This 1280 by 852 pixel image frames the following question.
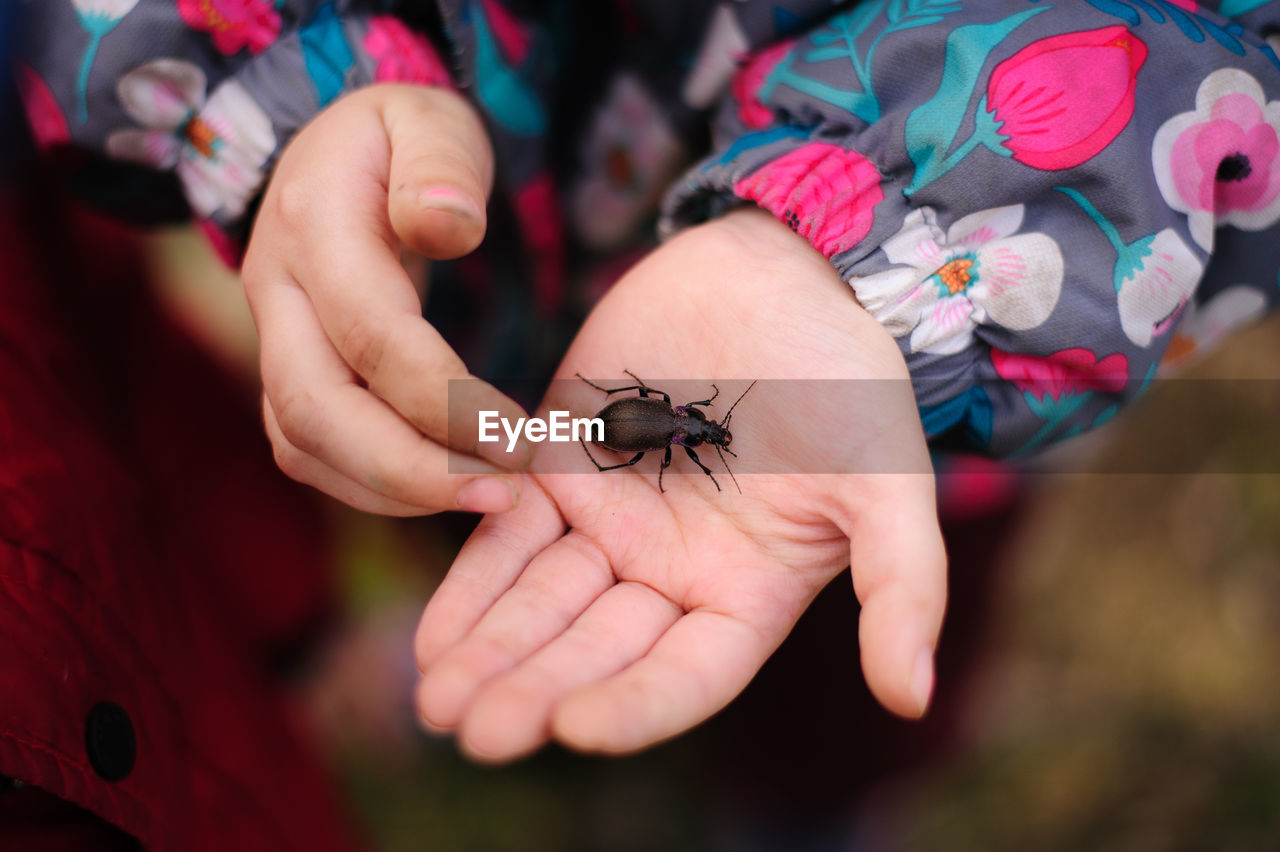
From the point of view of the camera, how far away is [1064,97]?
6.22 feet

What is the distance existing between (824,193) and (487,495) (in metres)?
Result: 1.22

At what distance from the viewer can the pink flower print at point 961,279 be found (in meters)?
1.97

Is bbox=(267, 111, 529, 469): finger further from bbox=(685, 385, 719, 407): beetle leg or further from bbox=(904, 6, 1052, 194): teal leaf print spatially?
bbox=(904, 6, 1052, 194): teal leaf print

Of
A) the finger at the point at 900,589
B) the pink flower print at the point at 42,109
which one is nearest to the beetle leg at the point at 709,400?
the finger at the point at 900,589

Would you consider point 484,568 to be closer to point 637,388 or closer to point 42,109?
point 637,388

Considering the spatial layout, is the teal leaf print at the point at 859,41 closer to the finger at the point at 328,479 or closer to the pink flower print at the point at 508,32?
the pink flower print at the point at 508,32

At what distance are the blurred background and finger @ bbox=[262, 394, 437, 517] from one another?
5.79 ft

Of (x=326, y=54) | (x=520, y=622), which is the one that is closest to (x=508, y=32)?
(x=326, y=54)

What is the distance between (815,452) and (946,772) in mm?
3270

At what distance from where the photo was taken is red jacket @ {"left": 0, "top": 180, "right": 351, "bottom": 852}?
1784 mm

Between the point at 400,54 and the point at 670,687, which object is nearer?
the point at 670,687

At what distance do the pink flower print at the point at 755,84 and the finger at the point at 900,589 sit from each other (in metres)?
1.28

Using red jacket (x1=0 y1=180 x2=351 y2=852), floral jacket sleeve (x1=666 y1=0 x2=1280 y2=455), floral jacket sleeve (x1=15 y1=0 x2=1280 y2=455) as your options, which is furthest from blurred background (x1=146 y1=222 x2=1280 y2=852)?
floral jacket sleeve (x1=666 y1=0 x2=1280 y2=455)

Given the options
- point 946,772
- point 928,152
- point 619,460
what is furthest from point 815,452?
point 946,772
